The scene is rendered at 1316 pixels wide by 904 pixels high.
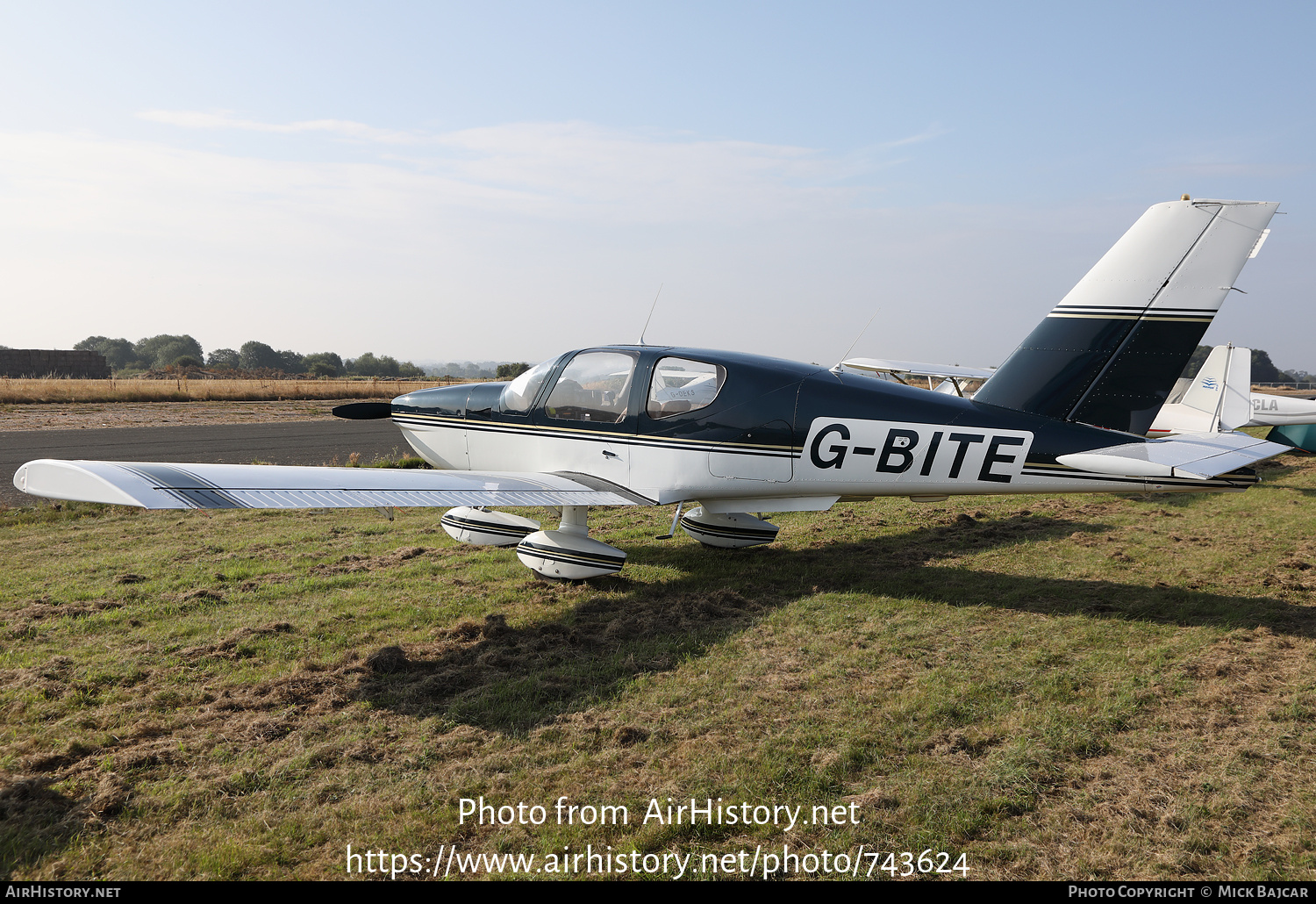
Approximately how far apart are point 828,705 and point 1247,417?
14632 millimetres

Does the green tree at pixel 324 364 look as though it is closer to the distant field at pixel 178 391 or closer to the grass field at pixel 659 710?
the distant field at pixel 178 391

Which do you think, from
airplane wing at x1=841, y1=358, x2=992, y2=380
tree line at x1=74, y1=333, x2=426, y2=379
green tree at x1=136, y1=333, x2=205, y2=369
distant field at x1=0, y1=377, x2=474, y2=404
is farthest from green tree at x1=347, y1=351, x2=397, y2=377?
airplane wing at x1=841, y1=358, x2=992, y2=380

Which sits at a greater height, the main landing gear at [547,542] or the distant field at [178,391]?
the distant field at [178,391]

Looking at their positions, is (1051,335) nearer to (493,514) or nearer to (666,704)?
(666,704)

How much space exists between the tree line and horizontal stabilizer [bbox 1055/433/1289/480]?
98.3 meters

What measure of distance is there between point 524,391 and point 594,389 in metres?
0.89

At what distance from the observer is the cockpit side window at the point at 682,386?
6750 mm

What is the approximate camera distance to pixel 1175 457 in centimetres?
560

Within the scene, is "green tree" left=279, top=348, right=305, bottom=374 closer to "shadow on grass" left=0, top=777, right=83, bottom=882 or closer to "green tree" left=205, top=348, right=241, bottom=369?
"green tree" left=205, top=348, right=241, bottom=369

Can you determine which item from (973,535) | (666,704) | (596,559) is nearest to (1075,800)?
(666,704)

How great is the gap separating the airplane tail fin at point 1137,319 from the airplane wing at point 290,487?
3731mm

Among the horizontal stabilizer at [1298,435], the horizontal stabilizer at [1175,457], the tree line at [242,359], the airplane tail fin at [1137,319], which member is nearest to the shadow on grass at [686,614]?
the horizontal stabilizer at [1175,457]

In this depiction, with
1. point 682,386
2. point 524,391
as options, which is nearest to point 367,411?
point 524,391

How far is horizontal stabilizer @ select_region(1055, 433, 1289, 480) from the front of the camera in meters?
5.41
